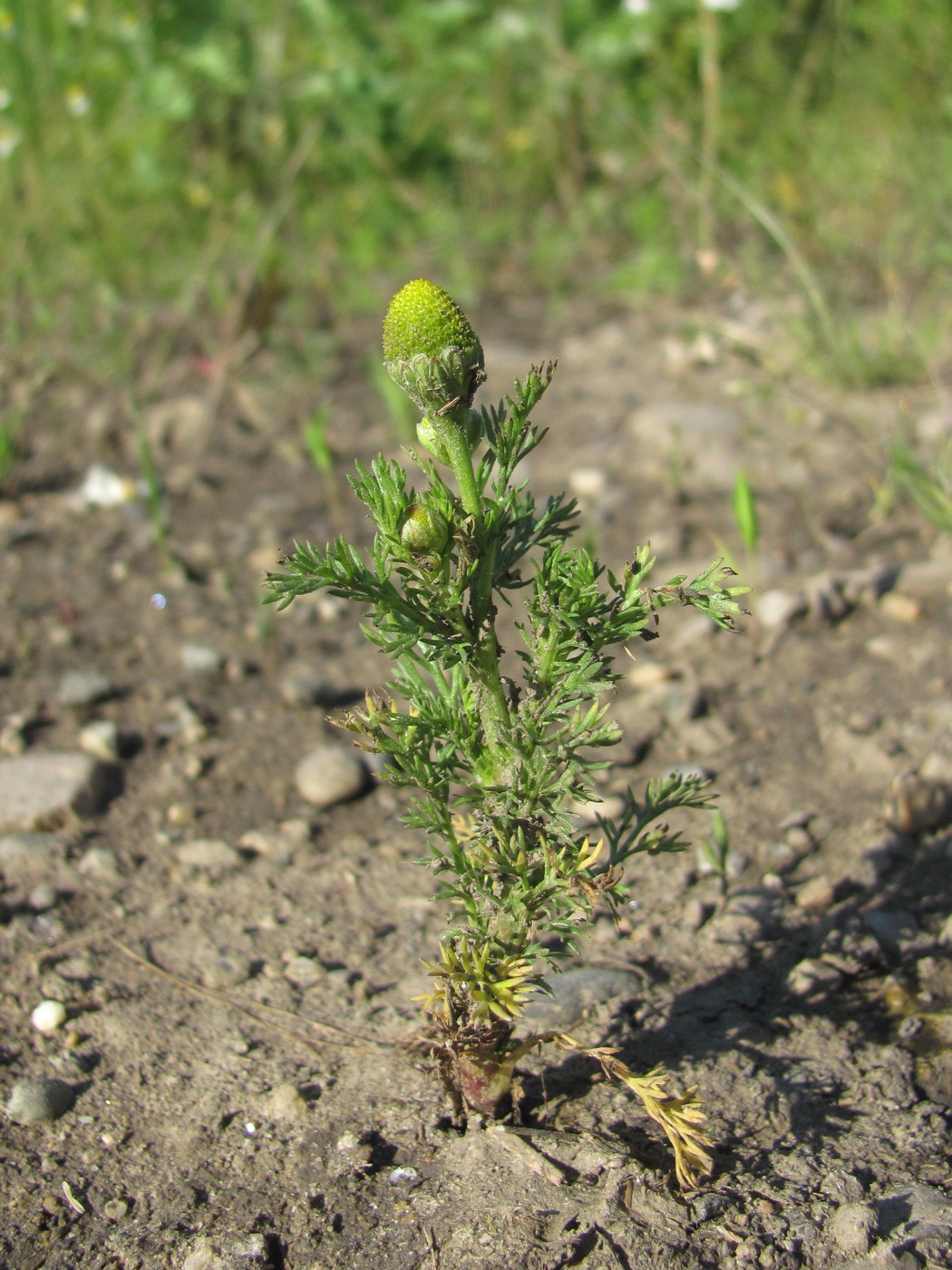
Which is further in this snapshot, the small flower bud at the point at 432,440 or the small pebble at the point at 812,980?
the small pebble at the point at 812,980

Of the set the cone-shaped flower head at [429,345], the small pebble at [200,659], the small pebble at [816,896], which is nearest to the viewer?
the cone-shaped flower head at [429,345]

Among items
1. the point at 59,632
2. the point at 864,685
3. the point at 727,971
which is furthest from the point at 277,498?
the point at 727,971

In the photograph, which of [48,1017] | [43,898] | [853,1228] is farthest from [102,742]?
[853,1228]

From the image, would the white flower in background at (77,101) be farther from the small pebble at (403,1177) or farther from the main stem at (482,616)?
the small pebble at (403,1177)

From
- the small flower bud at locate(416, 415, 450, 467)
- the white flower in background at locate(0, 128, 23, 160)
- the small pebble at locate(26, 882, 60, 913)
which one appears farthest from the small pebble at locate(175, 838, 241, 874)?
the white flower in background at locate(0, 128, 23, 160)

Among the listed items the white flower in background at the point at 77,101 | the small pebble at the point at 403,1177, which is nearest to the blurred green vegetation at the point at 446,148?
the white flower in background at the point at 77,101

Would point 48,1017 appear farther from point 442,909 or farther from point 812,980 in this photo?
point 812,980

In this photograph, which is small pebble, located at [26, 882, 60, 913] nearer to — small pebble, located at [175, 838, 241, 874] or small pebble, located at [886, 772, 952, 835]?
small pebble, located at [175, 838, 241, 874]
